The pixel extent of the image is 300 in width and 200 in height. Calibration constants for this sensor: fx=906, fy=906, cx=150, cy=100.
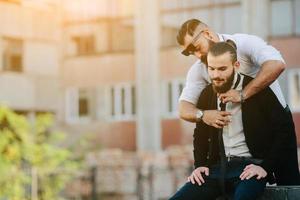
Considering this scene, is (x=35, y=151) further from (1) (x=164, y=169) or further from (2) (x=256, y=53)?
(2) (x=256, y=53)

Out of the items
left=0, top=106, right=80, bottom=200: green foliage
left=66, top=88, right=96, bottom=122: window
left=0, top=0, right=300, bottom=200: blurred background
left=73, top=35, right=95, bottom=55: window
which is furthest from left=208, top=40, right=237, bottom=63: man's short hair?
left=66, top=88, right=96, bottom=122: window

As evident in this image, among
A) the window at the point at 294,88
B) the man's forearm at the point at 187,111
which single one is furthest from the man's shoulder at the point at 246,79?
the window at the point at 294,88

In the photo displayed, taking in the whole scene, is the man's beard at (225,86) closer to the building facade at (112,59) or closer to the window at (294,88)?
the window at (294,88)

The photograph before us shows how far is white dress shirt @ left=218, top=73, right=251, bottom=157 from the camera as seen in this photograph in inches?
136

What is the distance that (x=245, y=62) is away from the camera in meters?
3.51

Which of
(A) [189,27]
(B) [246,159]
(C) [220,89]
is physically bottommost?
(B) [246,159]

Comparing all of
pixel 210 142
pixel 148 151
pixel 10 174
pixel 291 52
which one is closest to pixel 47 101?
pixel 148 151

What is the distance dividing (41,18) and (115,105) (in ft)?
13.4

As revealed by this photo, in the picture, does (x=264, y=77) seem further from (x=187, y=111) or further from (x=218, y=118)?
(x=187, y=111)

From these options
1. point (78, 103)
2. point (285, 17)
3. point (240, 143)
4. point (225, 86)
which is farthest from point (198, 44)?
point (78, 103)

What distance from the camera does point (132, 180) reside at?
85.9 ft

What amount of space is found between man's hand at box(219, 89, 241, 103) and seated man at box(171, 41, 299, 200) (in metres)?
0.02

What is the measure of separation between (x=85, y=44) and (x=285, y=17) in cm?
738

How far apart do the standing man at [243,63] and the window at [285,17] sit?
25.3m
